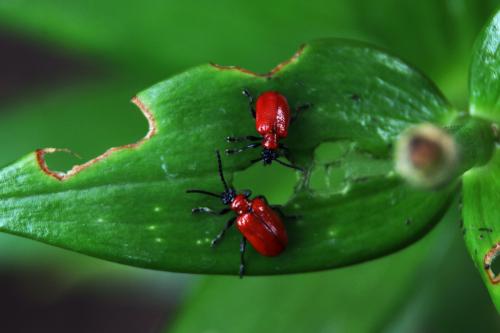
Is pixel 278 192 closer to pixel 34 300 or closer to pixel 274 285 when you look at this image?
pixel 274 285

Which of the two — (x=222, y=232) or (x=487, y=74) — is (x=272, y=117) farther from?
(x=487, y=74)

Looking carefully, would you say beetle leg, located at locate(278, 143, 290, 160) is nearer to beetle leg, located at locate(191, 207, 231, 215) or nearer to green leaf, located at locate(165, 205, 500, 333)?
beetle leg, located at locate(191, 207, 231, 215)

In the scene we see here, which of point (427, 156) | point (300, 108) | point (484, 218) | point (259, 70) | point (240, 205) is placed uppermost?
point (259, 70)

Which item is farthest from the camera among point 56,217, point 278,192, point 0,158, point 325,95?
point 0,158

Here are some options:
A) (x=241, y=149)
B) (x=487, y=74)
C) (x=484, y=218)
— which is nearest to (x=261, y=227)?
(x=241, y=149)

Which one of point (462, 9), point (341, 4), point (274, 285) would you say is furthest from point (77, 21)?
point (462, 9)

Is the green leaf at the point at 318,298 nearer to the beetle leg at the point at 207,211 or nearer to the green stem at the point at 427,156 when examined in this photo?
the beetle leg at the point at 207,211
